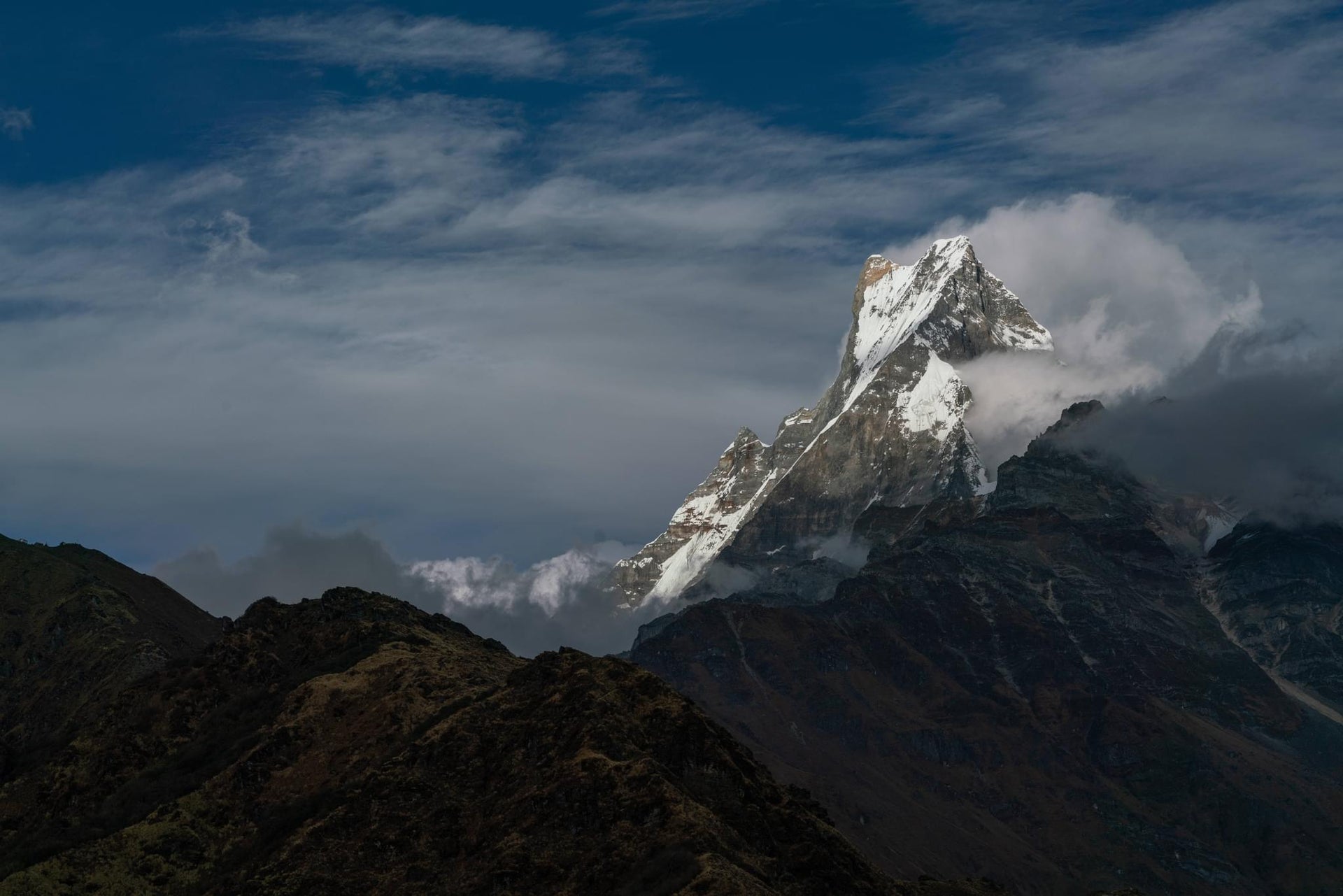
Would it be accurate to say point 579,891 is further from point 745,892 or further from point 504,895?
point 745,892

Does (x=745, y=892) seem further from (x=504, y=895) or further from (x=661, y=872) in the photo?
(x=504, y=895)

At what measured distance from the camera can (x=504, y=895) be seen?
199500mm

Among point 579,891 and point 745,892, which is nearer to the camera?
point 745,892

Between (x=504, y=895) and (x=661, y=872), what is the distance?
747 inches

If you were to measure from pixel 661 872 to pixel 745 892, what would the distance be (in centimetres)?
1173

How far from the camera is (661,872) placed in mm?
192875

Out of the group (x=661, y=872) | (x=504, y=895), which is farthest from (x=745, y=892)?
(x=504, y=895)

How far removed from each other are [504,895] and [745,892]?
98.3ft

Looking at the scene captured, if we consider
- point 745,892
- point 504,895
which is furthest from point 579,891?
point 745,892

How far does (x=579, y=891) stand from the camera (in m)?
197

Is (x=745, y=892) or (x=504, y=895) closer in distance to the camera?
(x=745, y=892)

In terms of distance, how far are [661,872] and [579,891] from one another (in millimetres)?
10513
